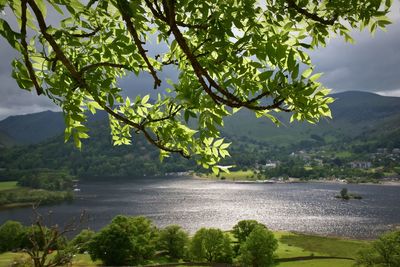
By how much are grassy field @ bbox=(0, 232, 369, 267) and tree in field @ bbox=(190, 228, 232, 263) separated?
10.8 metres

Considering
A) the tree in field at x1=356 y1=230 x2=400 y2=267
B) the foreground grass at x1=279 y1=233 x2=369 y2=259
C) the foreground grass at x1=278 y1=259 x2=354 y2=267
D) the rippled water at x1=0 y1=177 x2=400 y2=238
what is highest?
the tree in field at x1=356 y1=230 x2=400 y2=267

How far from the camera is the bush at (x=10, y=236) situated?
78.9m

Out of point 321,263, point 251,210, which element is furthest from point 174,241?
point 251,210

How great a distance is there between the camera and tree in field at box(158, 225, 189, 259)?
77.8 metres

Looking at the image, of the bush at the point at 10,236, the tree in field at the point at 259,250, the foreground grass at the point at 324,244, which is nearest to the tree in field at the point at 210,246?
the tree in field at the point at 259,250

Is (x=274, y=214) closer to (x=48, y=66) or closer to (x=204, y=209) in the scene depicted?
(x=204, y=209)

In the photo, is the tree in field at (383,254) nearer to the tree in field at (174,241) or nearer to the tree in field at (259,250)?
the tree in field at (259,250)

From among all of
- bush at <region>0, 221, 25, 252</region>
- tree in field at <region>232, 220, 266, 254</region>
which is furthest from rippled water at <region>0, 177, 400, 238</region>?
tree in field at <region>232, 220, 266, 254</region>

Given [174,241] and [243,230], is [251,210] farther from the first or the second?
[174,241]

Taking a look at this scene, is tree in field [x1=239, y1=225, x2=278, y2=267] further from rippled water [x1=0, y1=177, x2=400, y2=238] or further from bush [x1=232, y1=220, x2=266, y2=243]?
rippled water [x1=0, y1=177, x2=400, y2=238]

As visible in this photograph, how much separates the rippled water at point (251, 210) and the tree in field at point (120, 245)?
2581cm

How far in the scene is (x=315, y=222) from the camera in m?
105

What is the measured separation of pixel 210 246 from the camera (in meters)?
70.1

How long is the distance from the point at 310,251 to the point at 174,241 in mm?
28629
